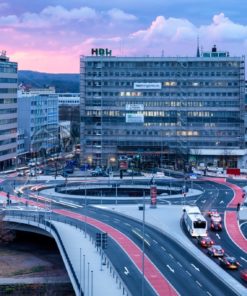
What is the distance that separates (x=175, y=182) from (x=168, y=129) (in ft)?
82.1

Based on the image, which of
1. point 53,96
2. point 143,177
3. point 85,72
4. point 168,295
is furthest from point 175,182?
point 53,96

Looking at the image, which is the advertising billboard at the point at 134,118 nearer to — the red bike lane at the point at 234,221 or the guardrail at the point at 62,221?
the red bike lane at the point at 234,221

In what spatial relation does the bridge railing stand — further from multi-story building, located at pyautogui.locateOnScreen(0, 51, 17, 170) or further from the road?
multi-story building, located at pyautogui.locateOnScreen(0, 51, 17, 170)

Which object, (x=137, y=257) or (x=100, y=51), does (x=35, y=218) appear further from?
(x=100, y=51)

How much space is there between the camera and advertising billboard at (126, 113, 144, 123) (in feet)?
377

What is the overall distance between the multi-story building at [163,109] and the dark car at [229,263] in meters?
68.2

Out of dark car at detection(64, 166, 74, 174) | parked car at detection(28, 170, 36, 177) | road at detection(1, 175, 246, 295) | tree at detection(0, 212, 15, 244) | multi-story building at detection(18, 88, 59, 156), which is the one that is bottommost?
tree at detection(0, 212, 15, 244)

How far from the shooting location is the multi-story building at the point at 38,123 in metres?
134

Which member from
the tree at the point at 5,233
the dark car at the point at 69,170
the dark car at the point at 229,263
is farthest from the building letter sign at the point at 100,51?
the dark car at the point at 229,263

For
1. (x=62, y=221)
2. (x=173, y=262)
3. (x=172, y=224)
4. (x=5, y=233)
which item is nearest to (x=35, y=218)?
(x=62, y=221)

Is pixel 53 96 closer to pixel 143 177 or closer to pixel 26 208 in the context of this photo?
pixel 143 177

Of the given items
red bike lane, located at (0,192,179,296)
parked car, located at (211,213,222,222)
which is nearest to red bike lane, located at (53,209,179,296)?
red bike lane, located at (0,192,179,296)

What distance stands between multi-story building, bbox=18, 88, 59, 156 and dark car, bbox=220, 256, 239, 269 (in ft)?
289

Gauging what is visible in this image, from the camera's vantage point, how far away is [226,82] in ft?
375
